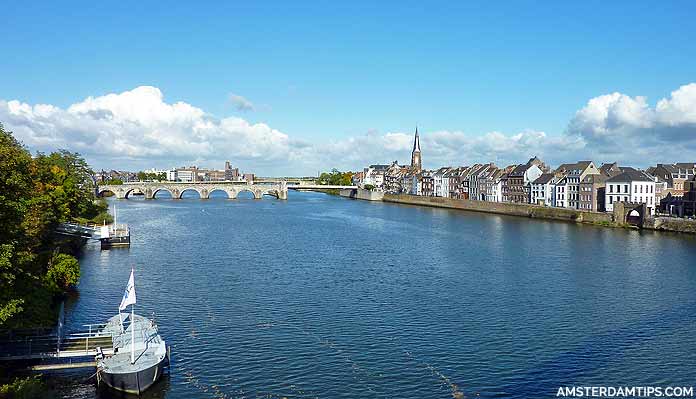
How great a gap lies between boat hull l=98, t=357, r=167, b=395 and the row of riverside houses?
87.9 metres

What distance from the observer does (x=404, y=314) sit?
119ft

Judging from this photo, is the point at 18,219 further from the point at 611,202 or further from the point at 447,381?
the point at 611,202

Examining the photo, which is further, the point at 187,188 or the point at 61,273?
the point at 187,188

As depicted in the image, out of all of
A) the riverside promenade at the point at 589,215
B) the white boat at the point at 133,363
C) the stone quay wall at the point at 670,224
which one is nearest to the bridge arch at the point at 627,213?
the riverside promenade at the point at 589,215

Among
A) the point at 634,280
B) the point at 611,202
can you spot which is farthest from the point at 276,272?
the point at 611,202

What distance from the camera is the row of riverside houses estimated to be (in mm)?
98062

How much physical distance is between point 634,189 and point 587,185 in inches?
457

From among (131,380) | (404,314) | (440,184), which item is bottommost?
(404,314)

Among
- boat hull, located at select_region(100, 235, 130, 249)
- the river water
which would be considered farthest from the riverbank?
boat hull, located at select_region(100, 235, 130, 249)


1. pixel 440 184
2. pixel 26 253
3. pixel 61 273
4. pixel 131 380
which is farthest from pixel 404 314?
pixel 440 184

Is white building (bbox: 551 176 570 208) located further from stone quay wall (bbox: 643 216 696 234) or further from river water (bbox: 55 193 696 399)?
river water (bbox: 55 193 696 399)

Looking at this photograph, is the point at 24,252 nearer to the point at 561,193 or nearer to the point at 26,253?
the point at 26,253

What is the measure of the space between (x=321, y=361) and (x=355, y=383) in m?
2.95

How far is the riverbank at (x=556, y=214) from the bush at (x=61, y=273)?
76035mm
